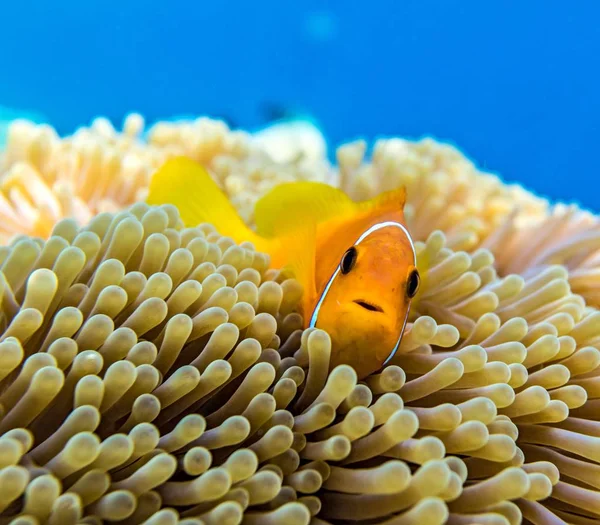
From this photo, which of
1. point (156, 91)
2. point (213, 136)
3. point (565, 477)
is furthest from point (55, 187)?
point (156, 91)

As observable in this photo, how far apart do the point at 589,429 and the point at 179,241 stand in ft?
2.21

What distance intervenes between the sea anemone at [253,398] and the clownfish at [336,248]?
0.13ft

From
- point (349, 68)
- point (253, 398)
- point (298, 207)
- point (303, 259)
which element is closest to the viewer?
point (253, 398)

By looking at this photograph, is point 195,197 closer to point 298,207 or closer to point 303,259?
point 298,207

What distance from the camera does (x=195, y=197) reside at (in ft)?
3.79

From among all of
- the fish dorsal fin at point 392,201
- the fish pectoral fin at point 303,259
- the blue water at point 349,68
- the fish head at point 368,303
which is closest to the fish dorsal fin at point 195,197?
the fish pectoral fin at point 303,259

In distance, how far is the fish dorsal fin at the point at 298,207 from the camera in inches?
40.7

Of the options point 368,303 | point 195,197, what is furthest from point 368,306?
point 195,197

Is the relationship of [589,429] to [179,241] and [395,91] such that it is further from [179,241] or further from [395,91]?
[395,91]

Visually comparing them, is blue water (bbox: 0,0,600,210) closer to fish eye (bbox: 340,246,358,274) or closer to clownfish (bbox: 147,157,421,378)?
clownfish (bbox: 147,157,421,378)

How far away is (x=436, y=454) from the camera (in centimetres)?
64

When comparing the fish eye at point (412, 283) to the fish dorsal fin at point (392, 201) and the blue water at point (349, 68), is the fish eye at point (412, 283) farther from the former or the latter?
the blue water at point (349, 68)

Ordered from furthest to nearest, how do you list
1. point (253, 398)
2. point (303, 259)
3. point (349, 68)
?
point (349, 68) < point (303, 259) < point (253, 398)

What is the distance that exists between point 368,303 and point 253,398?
0.18 m
